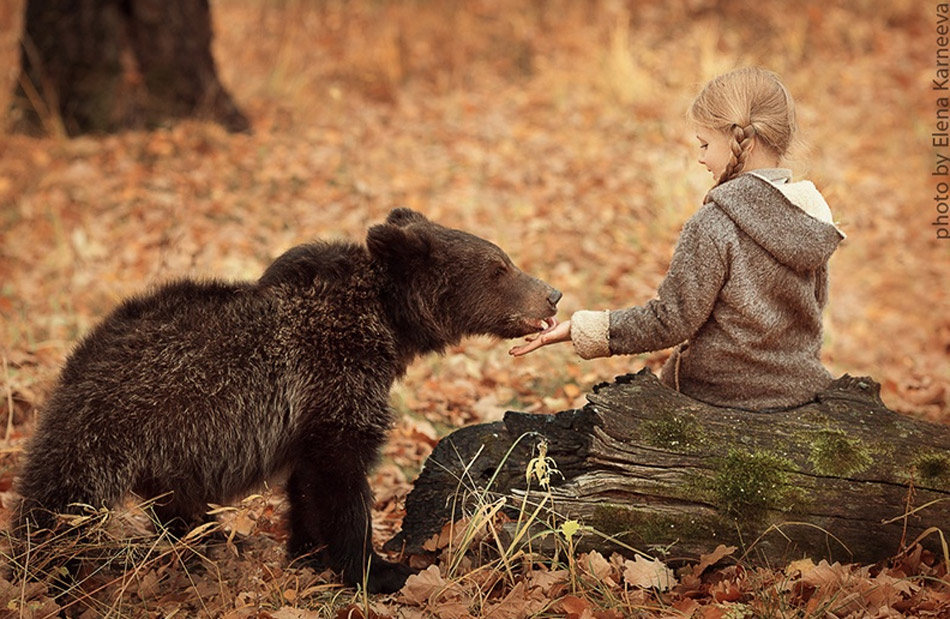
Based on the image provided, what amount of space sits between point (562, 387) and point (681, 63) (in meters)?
8.93

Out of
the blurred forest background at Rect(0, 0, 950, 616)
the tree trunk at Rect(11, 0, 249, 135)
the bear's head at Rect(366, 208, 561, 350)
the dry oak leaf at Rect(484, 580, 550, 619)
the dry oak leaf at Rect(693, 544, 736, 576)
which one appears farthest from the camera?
the tree trunk at Rect(11, 0, 249, 135)

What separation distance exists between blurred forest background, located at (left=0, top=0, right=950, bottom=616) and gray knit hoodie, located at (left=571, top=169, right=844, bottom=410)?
0.48 m

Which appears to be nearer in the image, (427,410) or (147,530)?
(147,530)

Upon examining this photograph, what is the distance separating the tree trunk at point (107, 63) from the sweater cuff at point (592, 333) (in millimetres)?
8336

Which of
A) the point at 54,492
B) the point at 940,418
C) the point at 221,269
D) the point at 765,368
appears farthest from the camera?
the point at 221,269

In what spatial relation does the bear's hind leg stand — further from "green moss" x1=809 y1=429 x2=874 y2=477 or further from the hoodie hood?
the hoodie hood

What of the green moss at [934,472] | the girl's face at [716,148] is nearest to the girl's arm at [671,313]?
the girl's face at [716,148]

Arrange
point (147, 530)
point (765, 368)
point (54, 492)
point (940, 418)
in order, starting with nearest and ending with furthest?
point (54, 492) → point (765, 368) → point (147, 530) → point (940, 418)

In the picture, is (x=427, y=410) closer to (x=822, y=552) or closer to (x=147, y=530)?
(x=147, y=530)

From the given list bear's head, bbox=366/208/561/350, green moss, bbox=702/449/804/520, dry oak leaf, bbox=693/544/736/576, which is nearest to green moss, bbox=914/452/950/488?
green moss, bbox=702/449/804/520

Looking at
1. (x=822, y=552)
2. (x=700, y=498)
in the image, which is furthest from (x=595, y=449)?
(x=822, y=552)

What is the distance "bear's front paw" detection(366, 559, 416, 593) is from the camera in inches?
181

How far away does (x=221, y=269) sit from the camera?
9.11 meters

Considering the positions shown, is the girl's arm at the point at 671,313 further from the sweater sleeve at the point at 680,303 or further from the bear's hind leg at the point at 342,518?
the bear's hind leg at the point at 342,518
